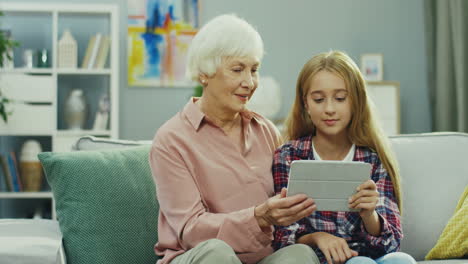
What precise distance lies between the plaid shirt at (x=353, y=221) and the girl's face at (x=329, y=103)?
0.11 m

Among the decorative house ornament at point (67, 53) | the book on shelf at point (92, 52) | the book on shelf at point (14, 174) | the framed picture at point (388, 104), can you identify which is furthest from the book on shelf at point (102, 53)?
the framed picture at point (388, 104)

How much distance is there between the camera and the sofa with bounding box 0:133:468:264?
1755mm

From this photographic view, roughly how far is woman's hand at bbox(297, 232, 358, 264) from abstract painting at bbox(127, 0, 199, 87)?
3122 millimetres

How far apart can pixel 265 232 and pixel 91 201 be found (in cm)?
55

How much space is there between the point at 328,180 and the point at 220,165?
0.37 m

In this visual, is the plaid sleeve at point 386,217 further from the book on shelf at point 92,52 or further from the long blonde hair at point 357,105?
the book on shelf at point 92,52

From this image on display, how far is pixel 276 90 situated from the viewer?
14.1 ft

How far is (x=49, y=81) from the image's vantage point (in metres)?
4.06

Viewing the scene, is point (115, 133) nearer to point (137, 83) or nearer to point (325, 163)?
point (137, 83)

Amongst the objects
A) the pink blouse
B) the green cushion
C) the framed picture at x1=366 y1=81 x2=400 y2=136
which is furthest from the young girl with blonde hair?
the framed picture at x1=366 y1=81 x2=400 y2=136

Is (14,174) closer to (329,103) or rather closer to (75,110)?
(75,110)

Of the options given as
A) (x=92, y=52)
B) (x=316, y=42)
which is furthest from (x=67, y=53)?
(x=316, y=42)

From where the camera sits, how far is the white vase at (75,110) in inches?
165

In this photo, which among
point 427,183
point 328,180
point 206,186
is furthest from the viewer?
point 427,183
